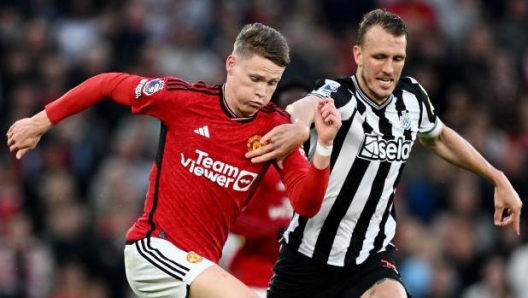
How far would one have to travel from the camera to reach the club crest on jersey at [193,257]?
21.4 feet

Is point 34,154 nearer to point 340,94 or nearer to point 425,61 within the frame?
point 425,61

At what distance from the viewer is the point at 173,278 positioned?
6.50 meters

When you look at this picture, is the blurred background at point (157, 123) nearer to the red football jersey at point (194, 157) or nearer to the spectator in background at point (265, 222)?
the spectator in background at point (265, 222)

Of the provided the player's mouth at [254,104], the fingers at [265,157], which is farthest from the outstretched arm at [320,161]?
the player's mouth at [254,104]

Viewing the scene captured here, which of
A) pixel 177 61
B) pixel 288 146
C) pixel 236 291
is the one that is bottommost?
pixel 177 61

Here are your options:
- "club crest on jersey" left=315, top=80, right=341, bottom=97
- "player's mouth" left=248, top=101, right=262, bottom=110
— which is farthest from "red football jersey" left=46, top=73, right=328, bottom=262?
"club crest on jersey" left=315, top=80, right=341, bottom=97

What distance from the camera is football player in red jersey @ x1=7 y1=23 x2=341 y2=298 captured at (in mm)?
6578

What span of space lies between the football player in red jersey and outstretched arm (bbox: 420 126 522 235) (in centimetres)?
131

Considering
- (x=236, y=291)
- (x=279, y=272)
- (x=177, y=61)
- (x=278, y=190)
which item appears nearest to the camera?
(x=236, y=291)

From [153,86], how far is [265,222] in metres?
2.06

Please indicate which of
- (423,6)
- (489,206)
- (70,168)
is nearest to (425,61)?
(423,6)

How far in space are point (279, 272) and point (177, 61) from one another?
699cm

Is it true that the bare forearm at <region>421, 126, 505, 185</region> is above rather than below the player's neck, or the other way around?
below

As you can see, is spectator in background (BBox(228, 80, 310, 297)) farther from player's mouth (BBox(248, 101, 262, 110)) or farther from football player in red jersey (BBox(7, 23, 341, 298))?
player's mouth (BBox(248, 101, 262, 110))
